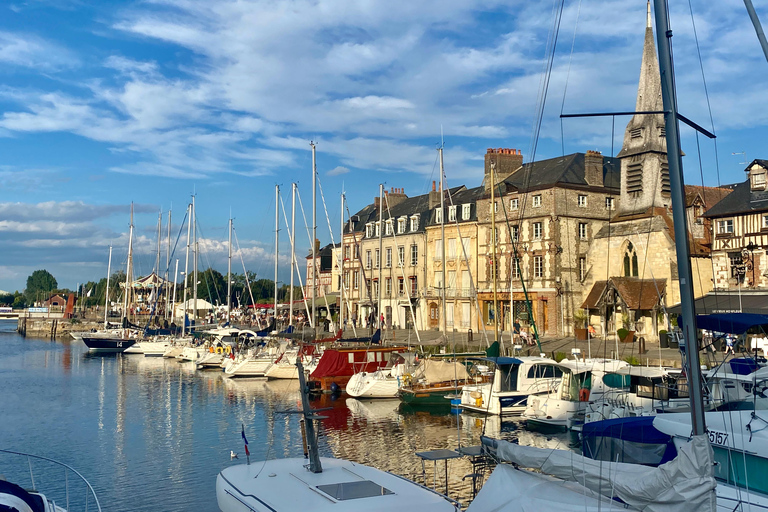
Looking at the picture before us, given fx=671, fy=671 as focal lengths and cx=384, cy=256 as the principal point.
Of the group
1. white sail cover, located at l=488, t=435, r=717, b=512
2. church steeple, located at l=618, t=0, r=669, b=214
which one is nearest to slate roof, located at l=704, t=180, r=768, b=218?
church steeple, located at l=618, t=0, r=669, b=214

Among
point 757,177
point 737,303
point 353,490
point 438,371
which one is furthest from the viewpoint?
point 757,177

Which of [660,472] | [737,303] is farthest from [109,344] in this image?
[660,472]

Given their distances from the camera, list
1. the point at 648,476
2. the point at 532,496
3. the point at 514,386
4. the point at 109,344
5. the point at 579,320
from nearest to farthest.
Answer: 1. the point at 648,476
2. the point at 532,496
3. the point at 514,386
4. the point at 579,320
5. the point at 109,344

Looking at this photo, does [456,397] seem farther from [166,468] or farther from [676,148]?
[676,148]

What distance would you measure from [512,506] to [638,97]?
40.4m

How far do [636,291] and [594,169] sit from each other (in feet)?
37.9

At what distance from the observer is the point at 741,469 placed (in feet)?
36.1

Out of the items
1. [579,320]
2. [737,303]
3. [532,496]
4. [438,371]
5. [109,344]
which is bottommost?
[109,344]

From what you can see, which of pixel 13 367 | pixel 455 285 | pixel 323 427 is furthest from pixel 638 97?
pixel 13 367

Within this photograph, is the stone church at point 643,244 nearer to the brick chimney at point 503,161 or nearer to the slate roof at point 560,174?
the slate roof at point 560,174

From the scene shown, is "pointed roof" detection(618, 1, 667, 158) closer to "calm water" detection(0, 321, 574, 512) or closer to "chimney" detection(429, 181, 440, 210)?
"chimney" detection(429, 181, 440, 210)

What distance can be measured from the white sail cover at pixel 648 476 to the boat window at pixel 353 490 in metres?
2.59

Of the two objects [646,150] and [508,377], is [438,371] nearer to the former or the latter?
[508,377]

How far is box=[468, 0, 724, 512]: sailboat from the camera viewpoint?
880 cm
